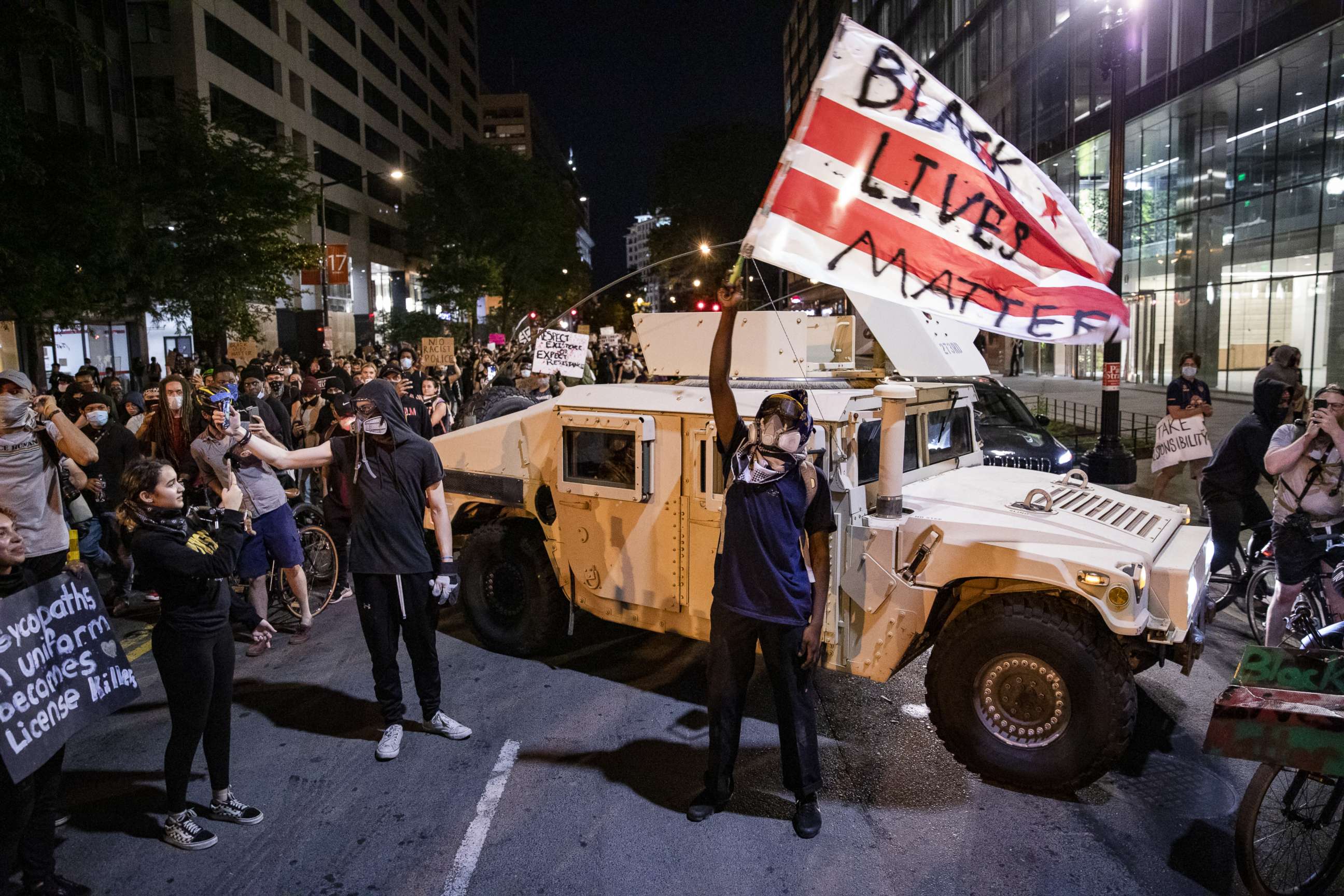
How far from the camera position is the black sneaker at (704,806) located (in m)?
4.11

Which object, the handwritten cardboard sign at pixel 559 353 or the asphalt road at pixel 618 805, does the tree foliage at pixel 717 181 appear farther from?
the asphalt road at pixel 618 805

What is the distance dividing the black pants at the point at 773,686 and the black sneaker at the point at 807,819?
5 cm

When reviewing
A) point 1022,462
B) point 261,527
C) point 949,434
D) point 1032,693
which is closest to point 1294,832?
point 1032,693

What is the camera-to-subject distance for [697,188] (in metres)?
55.4

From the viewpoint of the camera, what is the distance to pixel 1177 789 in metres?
4.39

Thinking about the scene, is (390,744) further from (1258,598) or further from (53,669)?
(1258,598)

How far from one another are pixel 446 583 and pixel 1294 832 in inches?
161

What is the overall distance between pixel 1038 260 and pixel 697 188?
53.7 metres

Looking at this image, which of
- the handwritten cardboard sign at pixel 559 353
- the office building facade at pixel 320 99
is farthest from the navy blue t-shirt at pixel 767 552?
the office building facade at pixel 320 99

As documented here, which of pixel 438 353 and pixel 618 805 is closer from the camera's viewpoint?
pixel 618 805

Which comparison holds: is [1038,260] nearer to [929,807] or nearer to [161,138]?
[929,807]

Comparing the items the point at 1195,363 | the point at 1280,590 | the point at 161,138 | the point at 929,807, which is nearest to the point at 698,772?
the point at 929,807

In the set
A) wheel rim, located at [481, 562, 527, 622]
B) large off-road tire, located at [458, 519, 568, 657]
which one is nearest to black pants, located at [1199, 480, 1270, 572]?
large off-road tire, located at [458, 519, 568, 657]

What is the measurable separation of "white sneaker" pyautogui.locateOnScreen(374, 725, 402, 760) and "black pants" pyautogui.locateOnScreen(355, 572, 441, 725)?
0.05m
